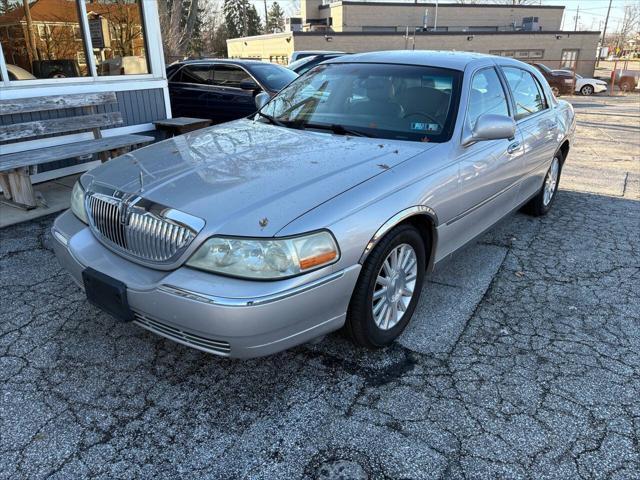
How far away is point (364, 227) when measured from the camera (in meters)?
2.50

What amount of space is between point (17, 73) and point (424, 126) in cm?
506

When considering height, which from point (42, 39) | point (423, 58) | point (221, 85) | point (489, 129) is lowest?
point (221, 85)

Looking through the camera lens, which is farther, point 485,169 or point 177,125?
point 177,125

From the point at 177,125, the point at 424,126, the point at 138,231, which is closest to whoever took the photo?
the point at 138,231

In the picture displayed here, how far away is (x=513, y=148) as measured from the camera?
13.0 feet

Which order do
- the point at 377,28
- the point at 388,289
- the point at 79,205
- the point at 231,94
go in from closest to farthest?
the point at 388,289, the point at 79,205, the point at 231,94, the point at 377,28

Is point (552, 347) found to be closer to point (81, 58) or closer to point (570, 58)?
point (81, 58)

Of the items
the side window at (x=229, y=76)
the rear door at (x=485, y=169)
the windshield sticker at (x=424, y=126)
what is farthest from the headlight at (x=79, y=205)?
the side window at (x=229, y=76)

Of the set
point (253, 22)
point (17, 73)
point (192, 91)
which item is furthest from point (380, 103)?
point (253, 22)

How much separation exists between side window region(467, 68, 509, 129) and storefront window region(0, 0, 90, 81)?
5158mm

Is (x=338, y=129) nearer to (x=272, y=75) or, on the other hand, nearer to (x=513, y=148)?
(x=513, y=148)

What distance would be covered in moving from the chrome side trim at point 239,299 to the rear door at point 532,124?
2778 mm

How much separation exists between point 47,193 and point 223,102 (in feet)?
12.0

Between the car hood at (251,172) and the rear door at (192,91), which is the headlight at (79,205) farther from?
the rear door at (192,91)
